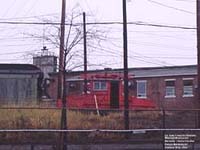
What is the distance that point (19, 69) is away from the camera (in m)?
37.4

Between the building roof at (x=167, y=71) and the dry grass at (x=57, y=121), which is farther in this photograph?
the building roof at (x=167, y=71)

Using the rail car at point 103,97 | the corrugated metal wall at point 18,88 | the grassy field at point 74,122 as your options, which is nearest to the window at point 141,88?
Answer: the rail car at point 103,97

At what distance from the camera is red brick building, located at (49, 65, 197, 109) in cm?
5947

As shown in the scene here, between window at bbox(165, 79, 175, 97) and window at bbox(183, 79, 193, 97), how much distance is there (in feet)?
4.18

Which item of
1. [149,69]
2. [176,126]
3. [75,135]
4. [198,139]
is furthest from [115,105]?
[149,69]

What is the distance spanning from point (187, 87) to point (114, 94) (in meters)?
23.5

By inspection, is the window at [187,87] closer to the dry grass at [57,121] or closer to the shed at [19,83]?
the shed at [19,83]

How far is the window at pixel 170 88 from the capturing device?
6056 centimetres

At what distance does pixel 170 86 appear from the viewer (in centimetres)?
6094

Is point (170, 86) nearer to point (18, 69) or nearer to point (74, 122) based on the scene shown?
point (18, 69)

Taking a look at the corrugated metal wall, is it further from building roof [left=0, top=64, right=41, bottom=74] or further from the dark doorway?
the dark doorway

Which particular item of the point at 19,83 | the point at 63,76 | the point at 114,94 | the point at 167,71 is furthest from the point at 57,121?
the point at 167,71

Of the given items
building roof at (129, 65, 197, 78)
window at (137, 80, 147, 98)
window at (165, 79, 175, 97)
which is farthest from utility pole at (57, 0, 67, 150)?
building roof at (129, 65, 197, 78)

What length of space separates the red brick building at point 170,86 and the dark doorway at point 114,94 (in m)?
19.1
